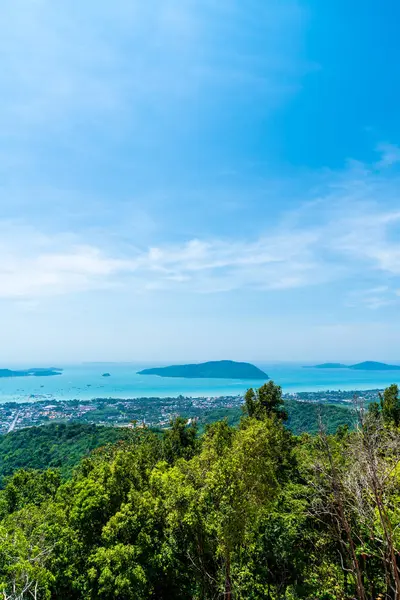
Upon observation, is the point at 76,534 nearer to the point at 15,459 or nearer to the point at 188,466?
the point at 188,466

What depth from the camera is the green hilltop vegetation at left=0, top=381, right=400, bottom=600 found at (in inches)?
315

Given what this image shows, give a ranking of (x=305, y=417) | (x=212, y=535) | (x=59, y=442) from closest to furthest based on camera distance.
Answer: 1. (x=212, y=535)
2. (x=59, y=442)
3. (x=305, y=417)

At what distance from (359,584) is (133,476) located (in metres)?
8.21

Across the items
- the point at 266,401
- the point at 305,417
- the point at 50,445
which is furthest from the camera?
the point at 305,417

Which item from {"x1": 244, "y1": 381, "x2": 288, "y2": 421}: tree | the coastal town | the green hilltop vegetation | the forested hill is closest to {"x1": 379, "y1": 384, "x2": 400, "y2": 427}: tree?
{"x1": 244, "y1": 381, "x2": 288, "y2": 421}: tree

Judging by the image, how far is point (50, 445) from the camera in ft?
157

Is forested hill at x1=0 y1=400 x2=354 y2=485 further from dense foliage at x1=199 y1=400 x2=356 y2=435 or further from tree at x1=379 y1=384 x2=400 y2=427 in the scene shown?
tree at x1=379 y1=384 x2=400 y2=427

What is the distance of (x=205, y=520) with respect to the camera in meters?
8.51

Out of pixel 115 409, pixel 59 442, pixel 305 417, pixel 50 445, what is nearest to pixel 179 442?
pixel 50 445

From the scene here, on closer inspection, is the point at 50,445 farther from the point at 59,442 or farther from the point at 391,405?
the point at 391,405

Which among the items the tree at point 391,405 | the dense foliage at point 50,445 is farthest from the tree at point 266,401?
the dense foliage at point 50,445

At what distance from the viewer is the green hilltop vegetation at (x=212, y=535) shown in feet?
26.3

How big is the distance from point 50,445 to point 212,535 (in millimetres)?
47086

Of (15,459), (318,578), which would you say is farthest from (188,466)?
(15,459)
